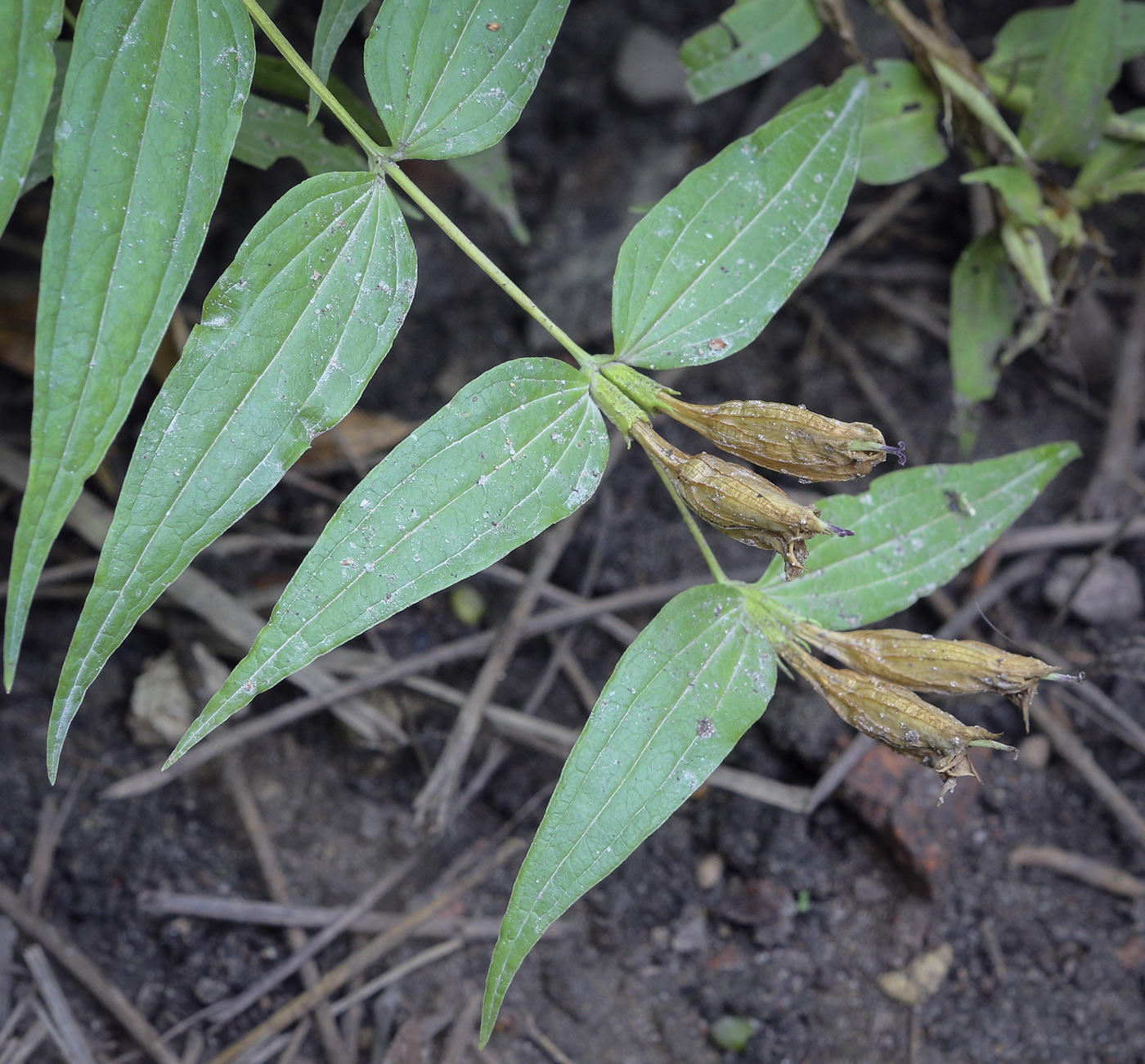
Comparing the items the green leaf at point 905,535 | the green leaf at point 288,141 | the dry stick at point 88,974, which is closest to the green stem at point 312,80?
the green leaf at point 288,141

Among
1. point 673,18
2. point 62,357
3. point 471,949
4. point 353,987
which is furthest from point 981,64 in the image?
point 353,987

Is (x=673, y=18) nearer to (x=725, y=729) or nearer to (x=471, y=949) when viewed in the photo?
(x=725, y=729)

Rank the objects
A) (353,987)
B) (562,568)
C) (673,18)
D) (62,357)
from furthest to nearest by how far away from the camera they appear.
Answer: (673,18) < (562,568) < (353,987) < (62,357)

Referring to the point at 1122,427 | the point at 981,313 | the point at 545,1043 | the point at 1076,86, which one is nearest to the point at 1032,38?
the point at 1076,86

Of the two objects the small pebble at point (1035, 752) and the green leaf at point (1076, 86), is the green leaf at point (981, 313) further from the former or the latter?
the small pebble at point (1035, 752)

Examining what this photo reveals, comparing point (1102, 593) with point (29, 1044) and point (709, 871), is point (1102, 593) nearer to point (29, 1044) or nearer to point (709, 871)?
point (709, 871)

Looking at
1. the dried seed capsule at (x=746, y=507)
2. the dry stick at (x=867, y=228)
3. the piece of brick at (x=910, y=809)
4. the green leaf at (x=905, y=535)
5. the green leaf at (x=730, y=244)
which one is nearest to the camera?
the dried seed capsule at (x=746, y=507)

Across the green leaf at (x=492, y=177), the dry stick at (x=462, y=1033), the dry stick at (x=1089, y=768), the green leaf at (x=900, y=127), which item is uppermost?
the green leaf at (x=492, y=177)
